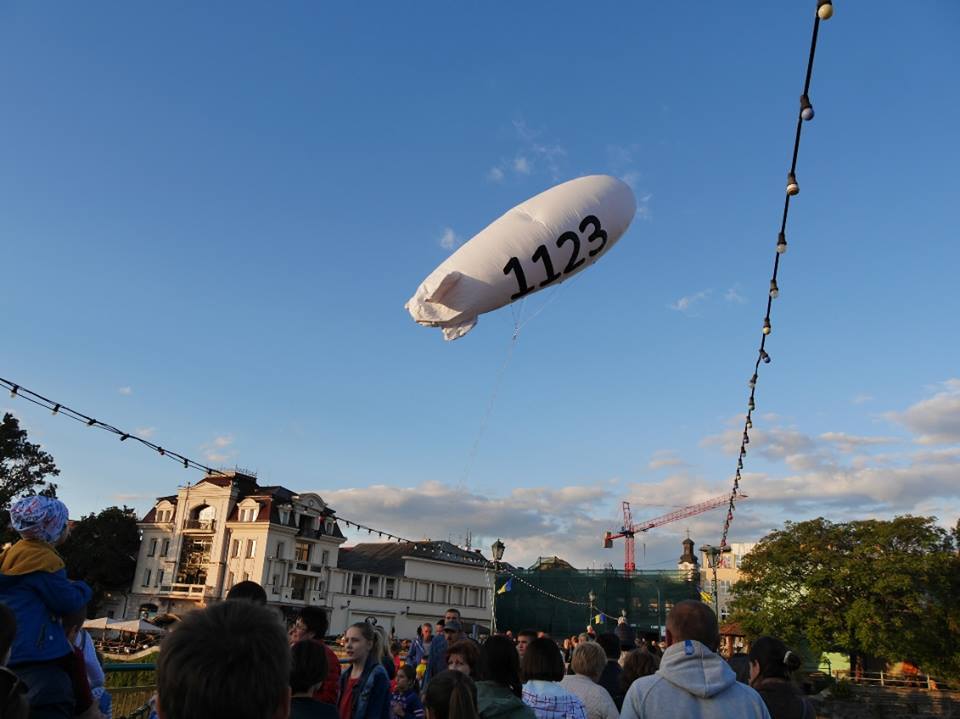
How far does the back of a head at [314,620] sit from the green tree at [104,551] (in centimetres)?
6172

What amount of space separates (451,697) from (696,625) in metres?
1.54

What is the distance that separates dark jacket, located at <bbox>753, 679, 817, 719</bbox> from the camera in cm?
502

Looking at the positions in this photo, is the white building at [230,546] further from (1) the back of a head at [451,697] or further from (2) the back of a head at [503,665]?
(1) the back of a head at [451,697]

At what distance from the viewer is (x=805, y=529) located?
4703 cm

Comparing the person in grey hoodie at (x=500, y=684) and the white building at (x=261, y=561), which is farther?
the white building at (x=261, y=561)

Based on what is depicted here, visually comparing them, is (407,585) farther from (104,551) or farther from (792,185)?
(792,185)

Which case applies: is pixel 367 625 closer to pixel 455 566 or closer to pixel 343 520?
pixel 343 520

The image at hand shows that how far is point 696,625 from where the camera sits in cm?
398

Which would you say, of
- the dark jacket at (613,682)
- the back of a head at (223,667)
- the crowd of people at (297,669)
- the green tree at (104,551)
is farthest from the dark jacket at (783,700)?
the green tree at (104,551)

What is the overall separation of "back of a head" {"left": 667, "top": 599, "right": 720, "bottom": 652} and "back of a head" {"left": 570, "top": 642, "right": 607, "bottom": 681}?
2029 mm

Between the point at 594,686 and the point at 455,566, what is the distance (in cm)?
6613

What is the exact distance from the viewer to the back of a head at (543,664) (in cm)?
511

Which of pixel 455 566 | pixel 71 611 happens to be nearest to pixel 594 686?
pixel 71 611

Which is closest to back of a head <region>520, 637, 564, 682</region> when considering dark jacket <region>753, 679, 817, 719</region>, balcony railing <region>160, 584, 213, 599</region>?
dark jacket <region>753, 679, 817, 719</region>
